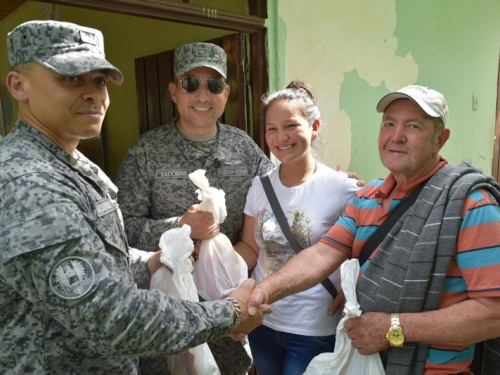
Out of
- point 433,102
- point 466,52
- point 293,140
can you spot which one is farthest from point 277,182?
point 466,52

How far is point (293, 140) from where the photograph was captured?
7.10 ft

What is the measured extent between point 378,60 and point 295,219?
2.37 metres

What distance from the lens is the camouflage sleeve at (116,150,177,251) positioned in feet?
7.35

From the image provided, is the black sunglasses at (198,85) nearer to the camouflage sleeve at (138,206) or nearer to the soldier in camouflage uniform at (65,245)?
the camouflage sleeve at (138,206)

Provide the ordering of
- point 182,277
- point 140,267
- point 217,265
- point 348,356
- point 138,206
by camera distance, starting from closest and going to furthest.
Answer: point 348,356, point 182,277, point 140,267, point 217,265, point 138,206

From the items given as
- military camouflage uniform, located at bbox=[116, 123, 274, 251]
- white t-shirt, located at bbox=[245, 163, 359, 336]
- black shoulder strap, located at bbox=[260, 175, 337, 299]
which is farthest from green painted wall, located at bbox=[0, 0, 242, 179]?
white t-shirt, located at bbox=[245, 163, 359, 336]

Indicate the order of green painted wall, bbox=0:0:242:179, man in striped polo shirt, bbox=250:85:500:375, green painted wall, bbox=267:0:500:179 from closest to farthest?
man in striped polo shirt, bbox=250:85:500:375 < green painted wall, bbox=267:0:500:179 < green painted wall, bbox=0:0:242:179

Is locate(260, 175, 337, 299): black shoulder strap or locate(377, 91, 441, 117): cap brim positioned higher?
locate(377, 91, 441, 117): cap brim

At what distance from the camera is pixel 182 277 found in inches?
72.1

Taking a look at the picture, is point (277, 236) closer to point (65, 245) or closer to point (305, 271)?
point (305, 271)

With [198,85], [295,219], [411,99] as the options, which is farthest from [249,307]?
[198,85]

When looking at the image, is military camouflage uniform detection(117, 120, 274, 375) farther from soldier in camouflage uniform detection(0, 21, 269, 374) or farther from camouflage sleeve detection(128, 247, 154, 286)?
soldier in camouflage uniform detection(0, 21, 269, 374)

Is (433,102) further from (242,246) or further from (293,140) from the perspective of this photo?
(242,246)

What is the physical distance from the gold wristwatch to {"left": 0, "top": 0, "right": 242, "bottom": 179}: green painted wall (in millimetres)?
3034
